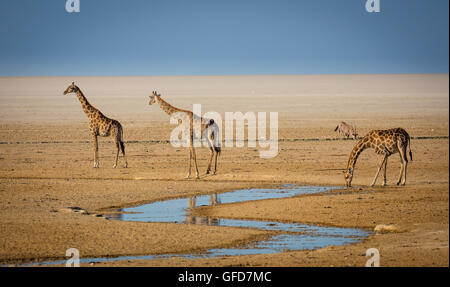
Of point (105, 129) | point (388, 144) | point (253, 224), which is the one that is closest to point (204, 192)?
point (253, 224)

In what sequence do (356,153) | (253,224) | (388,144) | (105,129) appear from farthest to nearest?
(105,129) → (356,153) → (388,144) → (253,224)

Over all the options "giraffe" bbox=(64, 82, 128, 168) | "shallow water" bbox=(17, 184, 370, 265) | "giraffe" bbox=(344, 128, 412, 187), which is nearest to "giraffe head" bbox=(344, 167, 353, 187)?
"giraffe" bbox=(344, 128, 412, 187)

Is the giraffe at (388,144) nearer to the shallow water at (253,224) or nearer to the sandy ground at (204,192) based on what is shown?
the sandy ground at (204,192)

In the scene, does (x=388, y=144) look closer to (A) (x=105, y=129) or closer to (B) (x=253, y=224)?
(B) (x=253, y=224)

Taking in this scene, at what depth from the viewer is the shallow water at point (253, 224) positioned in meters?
12.4

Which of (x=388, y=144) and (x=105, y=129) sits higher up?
(x=105, y=129)

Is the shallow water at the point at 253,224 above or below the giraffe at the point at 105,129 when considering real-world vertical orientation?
below

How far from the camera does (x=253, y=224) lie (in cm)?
1460

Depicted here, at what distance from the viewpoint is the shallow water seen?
40.5 feet

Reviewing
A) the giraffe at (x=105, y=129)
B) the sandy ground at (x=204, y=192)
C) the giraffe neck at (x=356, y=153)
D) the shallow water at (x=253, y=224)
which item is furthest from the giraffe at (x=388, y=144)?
the giraffe at (x=105, y=129)

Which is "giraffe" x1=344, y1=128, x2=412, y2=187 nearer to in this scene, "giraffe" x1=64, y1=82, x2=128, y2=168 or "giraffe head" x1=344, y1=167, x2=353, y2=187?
"giraffe head" x1=344, y1=167, x2=353, y2=187
